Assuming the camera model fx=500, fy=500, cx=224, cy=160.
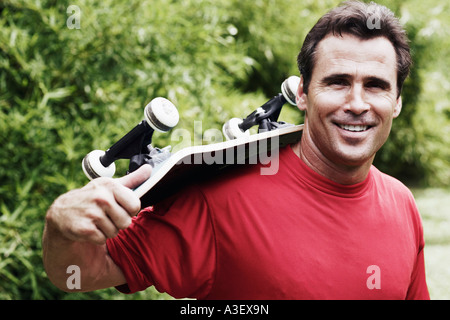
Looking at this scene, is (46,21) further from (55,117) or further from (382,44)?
(382,44)

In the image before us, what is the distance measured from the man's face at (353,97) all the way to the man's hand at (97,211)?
1.97 ft

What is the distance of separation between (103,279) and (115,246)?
2.9 inches

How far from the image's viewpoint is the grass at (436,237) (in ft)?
15.3

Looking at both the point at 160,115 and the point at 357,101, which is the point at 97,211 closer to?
the point at 160,115

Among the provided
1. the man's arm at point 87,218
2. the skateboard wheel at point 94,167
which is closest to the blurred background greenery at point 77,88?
the skateboard wheel at point 94,167

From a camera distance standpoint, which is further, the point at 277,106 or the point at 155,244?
the point at 277,106

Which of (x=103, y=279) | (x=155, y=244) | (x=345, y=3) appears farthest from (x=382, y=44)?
(x=103, y=279)

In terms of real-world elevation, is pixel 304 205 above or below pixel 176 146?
below

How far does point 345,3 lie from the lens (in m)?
1.39

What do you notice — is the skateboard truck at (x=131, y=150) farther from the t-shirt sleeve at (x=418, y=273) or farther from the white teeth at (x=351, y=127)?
the t-shirt sleeve at (x=418, y=273)

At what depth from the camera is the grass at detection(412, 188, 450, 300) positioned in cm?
467

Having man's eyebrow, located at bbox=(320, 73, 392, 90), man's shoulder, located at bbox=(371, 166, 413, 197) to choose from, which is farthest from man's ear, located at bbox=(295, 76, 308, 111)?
man's shoulder, located at bbox=(371, 166, 413, 197)

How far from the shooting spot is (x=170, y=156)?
3.56 feet

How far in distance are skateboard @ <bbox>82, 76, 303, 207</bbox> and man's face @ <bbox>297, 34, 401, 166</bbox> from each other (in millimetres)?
110
